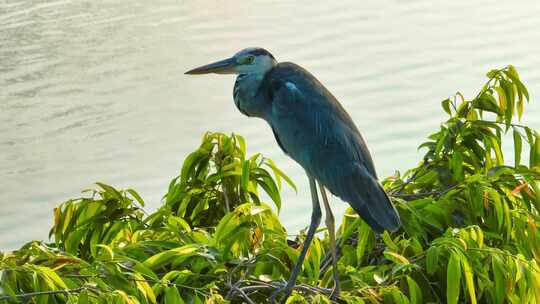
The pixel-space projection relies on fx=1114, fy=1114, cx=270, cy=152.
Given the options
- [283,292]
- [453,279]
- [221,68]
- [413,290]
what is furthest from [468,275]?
[221,68]

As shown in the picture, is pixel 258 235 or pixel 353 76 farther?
pixel 353 76

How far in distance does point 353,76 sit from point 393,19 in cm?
170

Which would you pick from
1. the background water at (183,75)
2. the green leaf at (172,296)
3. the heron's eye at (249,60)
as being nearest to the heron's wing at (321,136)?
the heron's eye at (249,60)

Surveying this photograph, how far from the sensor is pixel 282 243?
10.1 ft

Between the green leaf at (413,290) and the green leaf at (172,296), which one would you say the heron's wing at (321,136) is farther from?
the green leaf at (172,296)

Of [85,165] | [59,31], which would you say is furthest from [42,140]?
[59,31]

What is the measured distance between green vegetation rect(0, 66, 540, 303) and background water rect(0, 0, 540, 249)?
4.91 ft

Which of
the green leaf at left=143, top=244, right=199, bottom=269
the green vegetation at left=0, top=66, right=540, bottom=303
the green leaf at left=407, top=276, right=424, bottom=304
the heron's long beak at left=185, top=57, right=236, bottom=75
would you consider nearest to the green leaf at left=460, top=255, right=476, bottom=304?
the green vegetation at left=0, top=66, right=540, bottom=303

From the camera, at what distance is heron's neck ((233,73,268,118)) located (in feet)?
11.3

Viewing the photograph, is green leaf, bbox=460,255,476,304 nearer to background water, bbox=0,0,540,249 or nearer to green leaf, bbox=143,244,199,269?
green leaf, bbox=143,244,199,269

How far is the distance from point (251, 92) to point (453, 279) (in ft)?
3.15

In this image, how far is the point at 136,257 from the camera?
2.96m

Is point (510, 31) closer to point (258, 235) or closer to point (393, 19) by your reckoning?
point (393, 19)

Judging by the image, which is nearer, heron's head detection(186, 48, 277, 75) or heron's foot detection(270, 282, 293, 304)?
heron's foot detection(270, 282, 293, 304)
